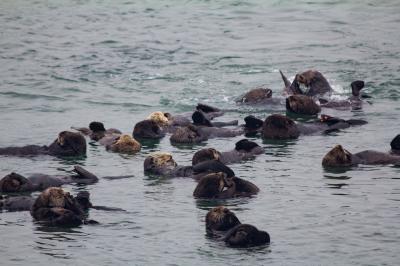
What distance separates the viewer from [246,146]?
54.9 ft

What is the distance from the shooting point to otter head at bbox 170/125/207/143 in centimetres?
1803

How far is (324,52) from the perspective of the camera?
26.2 meters

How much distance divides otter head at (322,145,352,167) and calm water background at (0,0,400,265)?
223 mm

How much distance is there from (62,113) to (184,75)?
3846mm

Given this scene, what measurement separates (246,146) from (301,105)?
334 cm

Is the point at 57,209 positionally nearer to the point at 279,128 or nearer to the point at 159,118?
the point at 279,128

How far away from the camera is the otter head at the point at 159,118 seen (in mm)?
19062

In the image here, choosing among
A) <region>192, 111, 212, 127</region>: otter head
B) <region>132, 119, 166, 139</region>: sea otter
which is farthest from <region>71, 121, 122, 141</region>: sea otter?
<region>192, 111, 212, 127</region>: otter head

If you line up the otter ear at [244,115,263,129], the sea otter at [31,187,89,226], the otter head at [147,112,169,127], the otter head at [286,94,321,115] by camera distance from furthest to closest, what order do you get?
the otter head at [286,94,321,115], the otter head at [147,112,169,127], the otter ear at [244,115,263,129], the sea otter at [31,187,89,226]

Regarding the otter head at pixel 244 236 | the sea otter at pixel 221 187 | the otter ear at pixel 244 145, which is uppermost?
the otter ear at pixel 244 145

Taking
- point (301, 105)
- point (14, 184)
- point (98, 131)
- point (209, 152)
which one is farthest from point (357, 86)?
point (14, 184)

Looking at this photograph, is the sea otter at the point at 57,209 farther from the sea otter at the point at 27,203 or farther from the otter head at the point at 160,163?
the otter head at the point at 160,163

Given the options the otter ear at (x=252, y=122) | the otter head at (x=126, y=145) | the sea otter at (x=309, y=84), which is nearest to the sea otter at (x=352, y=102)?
the sea otter at (x=309, y=84)

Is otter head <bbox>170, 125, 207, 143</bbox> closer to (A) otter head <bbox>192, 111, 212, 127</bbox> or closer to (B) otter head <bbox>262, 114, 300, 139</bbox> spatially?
(A) otter head <bbox>192, 111, 212, 127</bbox>
